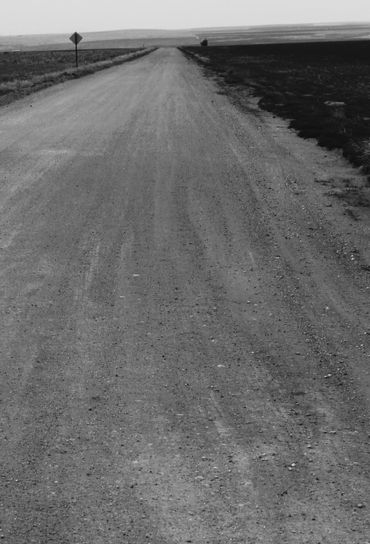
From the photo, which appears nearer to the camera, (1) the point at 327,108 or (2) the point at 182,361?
(2) the point at 182,361

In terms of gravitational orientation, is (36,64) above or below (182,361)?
above

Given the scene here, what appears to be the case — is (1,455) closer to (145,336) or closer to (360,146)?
(145,336)

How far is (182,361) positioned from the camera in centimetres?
576

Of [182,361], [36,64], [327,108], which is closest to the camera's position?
[182,361]

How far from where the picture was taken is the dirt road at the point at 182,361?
3988mm

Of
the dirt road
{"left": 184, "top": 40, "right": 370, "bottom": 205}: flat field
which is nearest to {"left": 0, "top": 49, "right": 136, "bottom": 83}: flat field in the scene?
{"left": 184, "top": 40, "right": 370, "bottom": 205}: flat field

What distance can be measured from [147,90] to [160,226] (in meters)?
22.0

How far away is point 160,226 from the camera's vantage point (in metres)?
9.55

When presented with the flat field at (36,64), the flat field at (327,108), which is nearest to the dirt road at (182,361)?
the flat field at (327,108)

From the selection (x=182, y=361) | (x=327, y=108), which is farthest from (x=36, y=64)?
(x=182, y=361)

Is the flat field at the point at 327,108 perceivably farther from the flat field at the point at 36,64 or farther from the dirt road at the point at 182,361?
the flat field at the point at 36,64

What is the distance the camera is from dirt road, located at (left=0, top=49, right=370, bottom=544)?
3.99 meters

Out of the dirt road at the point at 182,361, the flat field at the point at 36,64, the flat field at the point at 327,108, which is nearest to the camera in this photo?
the dirt road at the point at 182,361

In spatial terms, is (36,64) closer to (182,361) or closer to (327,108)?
(327,108)
